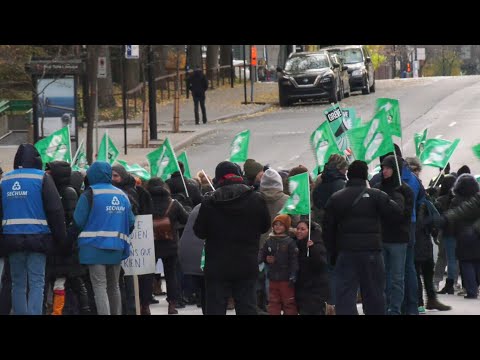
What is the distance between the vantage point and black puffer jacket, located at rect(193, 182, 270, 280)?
32.2 ft

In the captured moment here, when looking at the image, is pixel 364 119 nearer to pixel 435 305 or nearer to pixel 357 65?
pixel 357 65

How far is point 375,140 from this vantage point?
12883 millimetres

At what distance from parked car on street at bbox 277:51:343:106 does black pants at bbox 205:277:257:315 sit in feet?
98.2

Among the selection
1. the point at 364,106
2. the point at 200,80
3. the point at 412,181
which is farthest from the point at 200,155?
the point at 412,181

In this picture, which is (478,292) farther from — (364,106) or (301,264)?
(364,106)

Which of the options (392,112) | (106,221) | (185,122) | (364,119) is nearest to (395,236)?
(392,112)

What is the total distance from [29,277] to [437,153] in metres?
6.30

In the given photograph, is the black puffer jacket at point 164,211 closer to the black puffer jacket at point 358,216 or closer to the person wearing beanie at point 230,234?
the black puffer jacket at point 358,216

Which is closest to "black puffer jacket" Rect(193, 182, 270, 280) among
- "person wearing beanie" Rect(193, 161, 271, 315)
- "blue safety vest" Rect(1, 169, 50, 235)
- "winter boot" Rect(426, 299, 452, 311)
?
"person wearing beanie" Rect(193, 161, 271, 315)

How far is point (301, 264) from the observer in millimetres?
11516

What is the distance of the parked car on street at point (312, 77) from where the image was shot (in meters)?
39.8

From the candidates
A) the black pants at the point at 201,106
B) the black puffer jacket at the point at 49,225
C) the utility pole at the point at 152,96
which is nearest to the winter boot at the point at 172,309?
the black puffer jacket at the point at 49,225

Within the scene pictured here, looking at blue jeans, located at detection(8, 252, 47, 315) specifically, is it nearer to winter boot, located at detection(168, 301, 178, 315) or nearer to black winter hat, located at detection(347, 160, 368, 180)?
winter boot, located at detection(168, 301, 178, 315)

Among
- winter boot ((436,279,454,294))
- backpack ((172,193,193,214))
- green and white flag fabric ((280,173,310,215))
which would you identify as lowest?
winter boot ((436,279,454,294))
